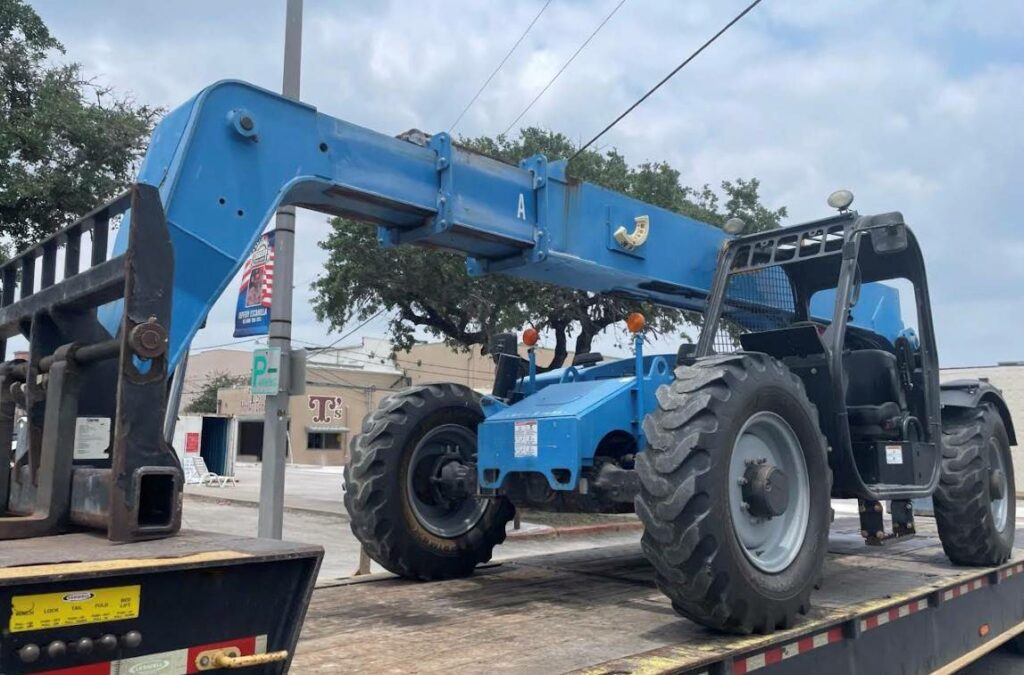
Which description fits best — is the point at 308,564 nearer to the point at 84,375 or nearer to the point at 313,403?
the point at 84,375

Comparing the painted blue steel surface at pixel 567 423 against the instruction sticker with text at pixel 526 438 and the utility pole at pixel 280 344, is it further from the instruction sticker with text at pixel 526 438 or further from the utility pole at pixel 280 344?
the utility pole at pixel 280 344

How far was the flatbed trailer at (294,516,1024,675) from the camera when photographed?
3.77m

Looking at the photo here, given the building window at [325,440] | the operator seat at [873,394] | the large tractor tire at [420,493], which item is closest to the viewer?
the large tractor tire at [420,493]

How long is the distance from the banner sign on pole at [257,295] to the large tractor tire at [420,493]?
2.95 meters

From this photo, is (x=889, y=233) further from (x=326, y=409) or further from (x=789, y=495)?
(x=326, y=409)

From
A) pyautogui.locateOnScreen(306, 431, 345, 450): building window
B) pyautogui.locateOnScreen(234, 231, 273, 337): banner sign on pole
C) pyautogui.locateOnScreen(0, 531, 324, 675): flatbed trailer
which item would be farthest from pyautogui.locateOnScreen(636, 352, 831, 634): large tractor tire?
pyautogui.locateOnScreen(306, 431, 345, 450): building window

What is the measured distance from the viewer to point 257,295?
29.1 feet

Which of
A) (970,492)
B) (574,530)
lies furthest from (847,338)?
(574,530)

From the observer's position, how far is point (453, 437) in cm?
647

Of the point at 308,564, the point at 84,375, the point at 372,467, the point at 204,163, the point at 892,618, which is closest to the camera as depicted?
the point at 308,564

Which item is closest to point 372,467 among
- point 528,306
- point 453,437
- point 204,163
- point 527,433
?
point 453,437

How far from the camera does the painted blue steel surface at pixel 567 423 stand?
500 centimetres

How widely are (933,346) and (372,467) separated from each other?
13.9ft

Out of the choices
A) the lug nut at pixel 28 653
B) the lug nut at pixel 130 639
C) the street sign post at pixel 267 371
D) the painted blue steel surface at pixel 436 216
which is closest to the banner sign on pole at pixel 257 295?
the street sign post at pixel 267 371
